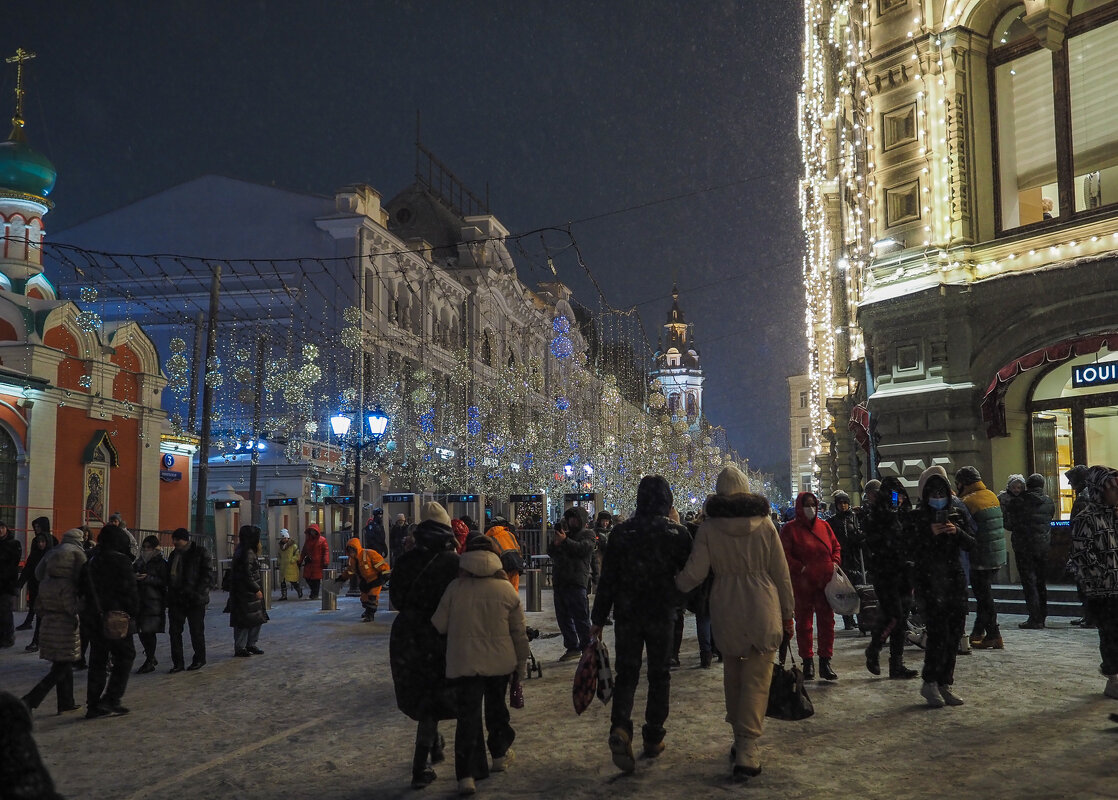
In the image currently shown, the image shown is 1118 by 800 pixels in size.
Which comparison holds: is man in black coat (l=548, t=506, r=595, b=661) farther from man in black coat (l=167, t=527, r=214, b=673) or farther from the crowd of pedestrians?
man in black coat (l=167, t=527, r=214, b=673)

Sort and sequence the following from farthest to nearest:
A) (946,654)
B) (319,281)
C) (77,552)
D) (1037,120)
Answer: (319,281)
(1037,120)
(77,552)
(946,654)

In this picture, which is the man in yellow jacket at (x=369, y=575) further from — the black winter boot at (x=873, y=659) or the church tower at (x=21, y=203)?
the church tower at (x=21, y=203)

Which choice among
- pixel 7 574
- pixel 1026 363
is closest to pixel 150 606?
pixel 7 574

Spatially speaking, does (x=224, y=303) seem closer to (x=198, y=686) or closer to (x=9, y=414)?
(x=9, y=414)

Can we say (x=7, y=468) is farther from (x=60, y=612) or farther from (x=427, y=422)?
(x=427, y=422)

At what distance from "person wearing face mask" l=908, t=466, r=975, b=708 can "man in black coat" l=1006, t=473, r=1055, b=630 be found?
5.29 m

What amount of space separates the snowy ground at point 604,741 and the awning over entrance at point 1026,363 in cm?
553

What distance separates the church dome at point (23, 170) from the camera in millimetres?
30375

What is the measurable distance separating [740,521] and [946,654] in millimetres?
2791

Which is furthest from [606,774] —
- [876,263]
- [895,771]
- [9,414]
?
[9,414]

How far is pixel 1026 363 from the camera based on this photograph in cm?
1591

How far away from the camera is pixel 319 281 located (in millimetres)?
40781

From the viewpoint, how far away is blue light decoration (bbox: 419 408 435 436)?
4484 cm

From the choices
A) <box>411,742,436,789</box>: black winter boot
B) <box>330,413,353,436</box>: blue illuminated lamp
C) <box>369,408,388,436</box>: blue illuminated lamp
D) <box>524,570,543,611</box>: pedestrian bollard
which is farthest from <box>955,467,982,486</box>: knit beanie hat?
<box>330,413,353,436</box>: blue illuminated lamp
